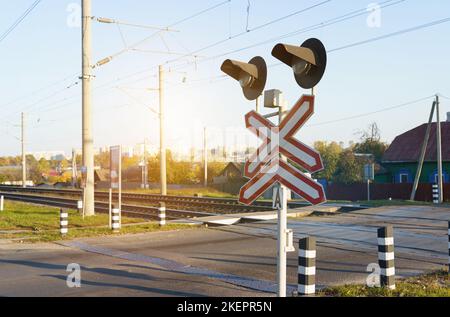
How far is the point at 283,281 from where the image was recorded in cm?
602

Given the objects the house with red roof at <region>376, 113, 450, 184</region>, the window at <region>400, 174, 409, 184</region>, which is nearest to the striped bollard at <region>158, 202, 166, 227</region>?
the house with red roof at <region>376, 113, 450, 184</region>

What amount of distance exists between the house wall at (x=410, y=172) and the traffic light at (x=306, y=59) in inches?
1533

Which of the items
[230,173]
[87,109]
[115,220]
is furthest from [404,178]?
[115,220]

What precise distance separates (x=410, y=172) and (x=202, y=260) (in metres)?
37.8

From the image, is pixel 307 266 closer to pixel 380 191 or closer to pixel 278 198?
pixel 278 198

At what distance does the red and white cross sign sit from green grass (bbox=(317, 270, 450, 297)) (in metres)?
2.56

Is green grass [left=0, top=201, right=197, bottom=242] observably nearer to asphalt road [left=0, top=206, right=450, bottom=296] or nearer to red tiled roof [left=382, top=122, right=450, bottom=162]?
asphalt road [left=0, top=206, right=450, bottom=296]

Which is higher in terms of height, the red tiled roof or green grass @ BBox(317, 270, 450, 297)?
the red tiled roof

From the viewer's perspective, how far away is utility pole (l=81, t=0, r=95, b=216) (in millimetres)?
22594

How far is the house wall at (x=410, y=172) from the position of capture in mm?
41625

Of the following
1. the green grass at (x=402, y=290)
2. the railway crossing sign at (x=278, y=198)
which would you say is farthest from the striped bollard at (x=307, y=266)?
the railway crossing sign at (x=278, y=198)

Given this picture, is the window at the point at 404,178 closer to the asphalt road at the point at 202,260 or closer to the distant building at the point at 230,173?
the distant building at the point at 230,173

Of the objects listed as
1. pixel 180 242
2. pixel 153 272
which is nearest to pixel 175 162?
pixel 180 242
